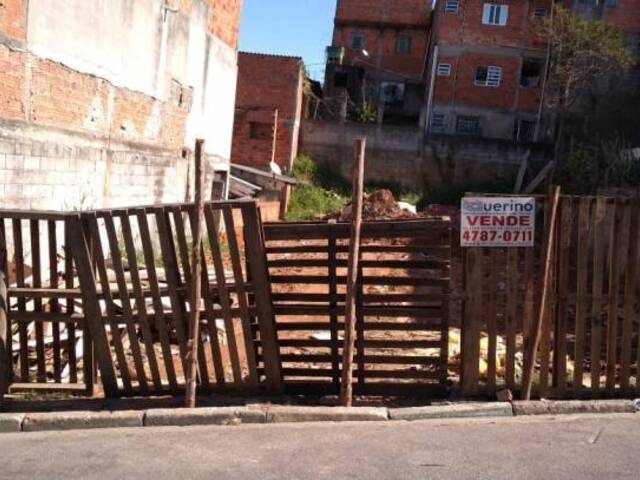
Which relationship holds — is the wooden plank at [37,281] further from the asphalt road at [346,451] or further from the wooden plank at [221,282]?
the wooden plank at [221,282]

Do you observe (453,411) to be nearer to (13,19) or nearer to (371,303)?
(371,303)

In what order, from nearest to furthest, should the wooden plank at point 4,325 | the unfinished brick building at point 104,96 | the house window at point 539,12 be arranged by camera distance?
1. the wooden plank at point 4,325
2. the unfinished brick building at point 104,96
3. the house window at point 539,12

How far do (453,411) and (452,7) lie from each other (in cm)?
3040

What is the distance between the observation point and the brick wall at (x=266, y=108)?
91.1ft

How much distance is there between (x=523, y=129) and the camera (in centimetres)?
3347

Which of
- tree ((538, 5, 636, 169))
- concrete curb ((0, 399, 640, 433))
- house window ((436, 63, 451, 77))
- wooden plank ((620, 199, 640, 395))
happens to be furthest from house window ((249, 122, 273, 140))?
concrete curb ((0, 399, 640, 433))

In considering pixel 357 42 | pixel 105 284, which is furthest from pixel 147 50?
pixel 357 42

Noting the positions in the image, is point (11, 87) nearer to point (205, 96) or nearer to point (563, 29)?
point (205, 96)

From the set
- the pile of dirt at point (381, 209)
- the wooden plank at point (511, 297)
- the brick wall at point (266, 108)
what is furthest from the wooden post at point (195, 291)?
the brick wall at point (266, 108)

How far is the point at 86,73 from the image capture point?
11188mm

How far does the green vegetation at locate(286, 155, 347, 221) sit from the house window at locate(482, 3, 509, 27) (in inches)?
466

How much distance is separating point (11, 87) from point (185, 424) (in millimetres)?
5873

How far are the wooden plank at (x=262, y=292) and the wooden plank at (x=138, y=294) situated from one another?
977 millimetres

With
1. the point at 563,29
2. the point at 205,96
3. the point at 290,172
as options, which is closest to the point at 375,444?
the point at 205,96
